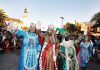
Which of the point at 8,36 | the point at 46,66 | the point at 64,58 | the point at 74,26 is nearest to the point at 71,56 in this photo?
the point at 64,58

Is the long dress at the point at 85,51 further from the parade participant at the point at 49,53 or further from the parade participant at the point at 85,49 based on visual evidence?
the parade participant at the point at 49,53

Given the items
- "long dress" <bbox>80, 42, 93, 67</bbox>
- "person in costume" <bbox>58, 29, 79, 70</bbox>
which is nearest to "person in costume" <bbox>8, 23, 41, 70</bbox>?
"person in costume" <bbox>58, 29, 79, 70</bbox>

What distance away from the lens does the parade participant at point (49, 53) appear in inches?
303

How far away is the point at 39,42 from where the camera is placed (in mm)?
7938

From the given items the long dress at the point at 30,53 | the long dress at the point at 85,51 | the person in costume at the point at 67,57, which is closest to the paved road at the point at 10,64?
the long dress at the point at 85,51

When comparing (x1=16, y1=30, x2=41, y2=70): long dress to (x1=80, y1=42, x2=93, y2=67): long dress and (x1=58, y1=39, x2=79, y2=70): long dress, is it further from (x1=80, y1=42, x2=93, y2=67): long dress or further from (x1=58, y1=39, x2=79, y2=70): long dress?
(x1=80, y1=42, x2=93, y2=67): long dress

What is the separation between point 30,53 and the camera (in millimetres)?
7855

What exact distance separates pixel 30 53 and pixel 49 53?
1.83 feet

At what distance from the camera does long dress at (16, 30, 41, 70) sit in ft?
25.6

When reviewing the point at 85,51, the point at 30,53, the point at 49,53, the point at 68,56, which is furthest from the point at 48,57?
the point at 85,51

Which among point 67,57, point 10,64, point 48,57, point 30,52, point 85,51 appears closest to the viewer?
point 48,57

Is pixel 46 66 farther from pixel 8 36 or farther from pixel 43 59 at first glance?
pixel 8 36

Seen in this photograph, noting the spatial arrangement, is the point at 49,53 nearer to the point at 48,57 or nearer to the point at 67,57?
the point at 48,57

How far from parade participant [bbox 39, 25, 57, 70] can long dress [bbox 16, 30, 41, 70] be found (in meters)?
0.20
